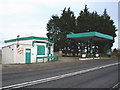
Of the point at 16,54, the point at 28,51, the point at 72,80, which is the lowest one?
the point at 72,80

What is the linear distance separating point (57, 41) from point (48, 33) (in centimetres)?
1054

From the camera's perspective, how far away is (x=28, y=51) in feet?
82.1

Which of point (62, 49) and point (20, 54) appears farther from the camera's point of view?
point (62, 49)

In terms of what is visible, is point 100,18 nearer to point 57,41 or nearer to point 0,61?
point 57,41

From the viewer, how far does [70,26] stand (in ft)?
173

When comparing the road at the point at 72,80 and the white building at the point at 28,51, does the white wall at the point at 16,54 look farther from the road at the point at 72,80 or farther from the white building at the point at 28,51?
the road at the point at 72,80

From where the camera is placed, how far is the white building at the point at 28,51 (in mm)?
24016

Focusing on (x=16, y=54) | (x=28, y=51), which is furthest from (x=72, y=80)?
(x=28, y=51)

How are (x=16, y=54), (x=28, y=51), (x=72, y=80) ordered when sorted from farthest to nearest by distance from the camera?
(x=28, y=51)
(x=16, y=54)
(x=72, y=80)

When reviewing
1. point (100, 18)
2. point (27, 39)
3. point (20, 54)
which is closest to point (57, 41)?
point (100, 18)

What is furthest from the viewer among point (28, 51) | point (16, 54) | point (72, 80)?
point (28, 51)

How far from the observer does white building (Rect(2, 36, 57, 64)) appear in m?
24.0

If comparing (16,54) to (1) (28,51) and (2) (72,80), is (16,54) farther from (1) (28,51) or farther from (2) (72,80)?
(2) (72,80)

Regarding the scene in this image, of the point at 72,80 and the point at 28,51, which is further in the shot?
the point at 28,51
